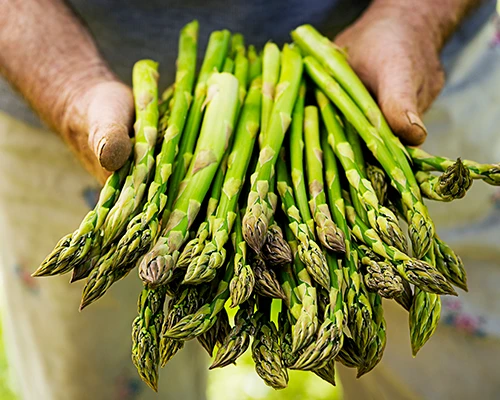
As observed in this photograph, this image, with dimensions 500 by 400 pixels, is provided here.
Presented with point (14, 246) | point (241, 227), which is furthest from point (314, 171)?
point (14, 246)

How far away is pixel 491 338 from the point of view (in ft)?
5.31

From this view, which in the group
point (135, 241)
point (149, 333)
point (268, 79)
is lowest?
point (149, 333)

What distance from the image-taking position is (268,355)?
0.92 metres

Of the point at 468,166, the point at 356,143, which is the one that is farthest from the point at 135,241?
the point at 468,166

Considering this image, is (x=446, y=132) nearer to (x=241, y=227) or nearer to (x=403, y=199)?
(x=403, y=199)

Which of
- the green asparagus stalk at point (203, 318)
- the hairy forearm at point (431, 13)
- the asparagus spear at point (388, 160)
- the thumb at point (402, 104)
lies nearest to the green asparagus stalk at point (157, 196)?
the green asparagus stalk at point (203, 318)

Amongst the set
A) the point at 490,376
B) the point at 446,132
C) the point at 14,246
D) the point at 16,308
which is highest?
the point at 446,132

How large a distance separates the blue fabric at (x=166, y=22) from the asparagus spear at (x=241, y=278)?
0.84 meters

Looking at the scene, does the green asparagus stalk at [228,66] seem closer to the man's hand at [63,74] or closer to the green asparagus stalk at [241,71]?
the green asparagus stalk at [241,71]

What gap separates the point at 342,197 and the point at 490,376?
871 millimetres

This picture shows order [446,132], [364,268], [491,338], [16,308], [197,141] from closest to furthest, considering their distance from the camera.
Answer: [364,268] → [197,141] → [491,338] → [446,132] → [16,308]

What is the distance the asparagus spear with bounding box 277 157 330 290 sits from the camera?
91 centimetres

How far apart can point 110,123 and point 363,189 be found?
16.1 inches

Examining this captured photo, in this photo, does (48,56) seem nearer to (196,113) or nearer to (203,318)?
(196,113)
